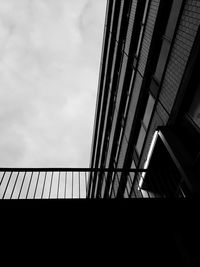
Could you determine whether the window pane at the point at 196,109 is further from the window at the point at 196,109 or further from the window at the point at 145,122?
the window at the point at 145,122

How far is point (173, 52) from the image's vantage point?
19.8 feet

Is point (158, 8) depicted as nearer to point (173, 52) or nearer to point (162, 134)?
point (173, 52)

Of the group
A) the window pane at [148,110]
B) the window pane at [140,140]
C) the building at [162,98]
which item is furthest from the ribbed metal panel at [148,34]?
the window pane at [140,140]

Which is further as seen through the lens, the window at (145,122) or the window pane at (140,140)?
the window pane at (140,140)

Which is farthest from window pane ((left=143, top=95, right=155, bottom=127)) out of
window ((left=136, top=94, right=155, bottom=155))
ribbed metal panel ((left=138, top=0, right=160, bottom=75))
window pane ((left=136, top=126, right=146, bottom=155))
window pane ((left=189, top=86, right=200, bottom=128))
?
window pane ((left=189, top=86, right=200, bottom=128))

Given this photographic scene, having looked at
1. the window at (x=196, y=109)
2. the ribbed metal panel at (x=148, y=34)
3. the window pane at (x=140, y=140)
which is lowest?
the window at (x=196, y=109)

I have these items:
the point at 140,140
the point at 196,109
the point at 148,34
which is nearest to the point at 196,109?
the point at 196,109

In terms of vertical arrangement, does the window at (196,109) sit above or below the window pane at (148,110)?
below

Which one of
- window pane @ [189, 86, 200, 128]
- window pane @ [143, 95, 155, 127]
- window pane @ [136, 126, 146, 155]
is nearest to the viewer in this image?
window pane @ [189, 86, 200, 128]

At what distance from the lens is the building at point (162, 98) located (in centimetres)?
495

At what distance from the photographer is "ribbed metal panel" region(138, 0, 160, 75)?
303 inches

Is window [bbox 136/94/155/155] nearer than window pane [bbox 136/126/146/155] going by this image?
Yes

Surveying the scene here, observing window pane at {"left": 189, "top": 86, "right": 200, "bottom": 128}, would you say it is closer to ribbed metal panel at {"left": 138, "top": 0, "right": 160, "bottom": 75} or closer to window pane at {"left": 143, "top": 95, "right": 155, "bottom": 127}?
window pane at {"left": 143, "top": 95, "right": 155, "bottom": 127}

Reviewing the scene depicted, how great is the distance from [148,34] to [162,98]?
10.7ft
